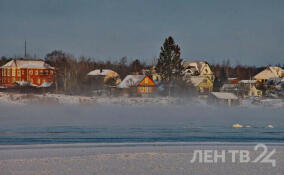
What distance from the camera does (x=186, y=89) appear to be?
3036 inches

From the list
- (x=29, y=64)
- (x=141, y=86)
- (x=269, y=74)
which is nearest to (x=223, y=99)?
(x=141, y=86)

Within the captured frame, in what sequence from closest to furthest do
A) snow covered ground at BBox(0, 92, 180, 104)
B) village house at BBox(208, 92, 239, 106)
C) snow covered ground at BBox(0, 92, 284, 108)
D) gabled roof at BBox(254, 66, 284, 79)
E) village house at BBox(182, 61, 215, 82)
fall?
snow covered ground at BBox(0, 92, 180, 104) < snow covered ground at BBox(0, 92, 284, 108) < village house at BBox(208, 92, 239, 106) < village house at BBox(182, 61, 215, 82) < gabled roof at BBox(254, 66, 284, 79)

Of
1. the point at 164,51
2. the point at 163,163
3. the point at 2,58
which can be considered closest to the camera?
the point at 163,163

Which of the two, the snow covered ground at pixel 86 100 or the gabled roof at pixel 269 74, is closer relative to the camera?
the snow covered ground at pixel 86 100

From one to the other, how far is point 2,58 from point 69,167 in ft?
380

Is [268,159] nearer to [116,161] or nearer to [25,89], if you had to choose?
[116,161]

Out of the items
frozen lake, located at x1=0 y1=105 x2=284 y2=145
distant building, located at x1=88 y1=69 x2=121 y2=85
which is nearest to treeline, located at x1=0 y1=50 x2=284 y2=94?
distant building, located at x1=88 y1=69 x2=121 y2=85

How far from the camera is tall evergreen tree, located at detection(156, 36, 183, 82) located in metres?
88.1

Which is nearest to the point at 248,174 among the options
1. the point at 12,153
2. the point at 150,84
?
the point at 12,153

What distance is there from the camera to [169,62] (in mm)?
89500

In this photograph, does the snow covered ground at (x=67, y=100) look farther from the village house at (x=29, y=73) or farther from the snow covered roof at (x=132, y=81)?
the village house at (x=29, y=73)

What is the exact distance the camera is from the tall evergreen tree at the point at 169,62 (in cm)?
8812

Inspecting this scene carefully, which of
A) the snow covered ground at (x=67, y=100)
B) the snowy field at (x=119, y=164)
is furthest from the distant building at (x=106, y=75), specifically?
the snowy field at (x=119, y=164)

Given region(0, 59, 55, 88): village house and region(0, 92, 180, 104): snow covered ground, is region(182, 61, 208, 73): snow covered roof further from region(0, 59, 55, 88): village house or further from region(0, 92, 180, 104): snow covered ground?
region(0, 92, 180, 104): snow covered ground
